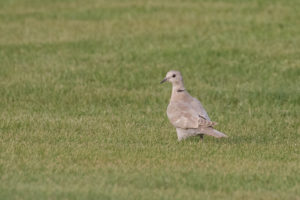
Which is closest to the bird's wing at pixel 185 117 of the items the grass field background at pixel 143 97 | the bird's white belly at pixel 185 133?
the bird's white belly at pixel 185 133

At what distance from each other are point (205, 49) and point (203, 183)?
470 inches

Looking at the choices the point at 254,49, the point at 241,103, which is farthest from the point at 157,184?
the point at 254,49

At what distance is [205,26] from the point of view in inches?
968

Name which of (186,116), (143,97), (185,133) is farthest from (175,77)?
(143,97)

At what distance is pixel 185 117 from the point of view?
12234 millimetres

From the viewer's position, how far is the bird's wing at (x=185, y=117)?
12.1 m

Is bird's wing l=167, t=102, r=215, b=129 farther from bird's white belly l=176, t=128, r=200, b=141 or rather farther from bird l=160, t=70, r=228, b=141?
bird's white belly l=176, t=128, r=200, b=141

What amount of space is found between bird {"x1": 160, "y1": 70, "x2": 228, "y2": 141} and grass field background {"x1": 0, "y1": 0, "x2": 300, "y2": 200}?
0.28m

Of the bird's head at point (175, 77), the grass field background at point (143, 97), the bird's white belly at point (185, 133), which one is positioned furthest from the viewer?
the bird's head at point (175, 77)

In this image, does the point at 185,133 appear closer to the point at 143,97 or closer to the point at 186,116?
the point at 186,116

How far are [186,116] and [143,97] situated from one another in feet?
16.7

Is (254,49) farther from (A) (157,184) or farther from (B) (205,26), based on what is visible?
(A) (157,184)

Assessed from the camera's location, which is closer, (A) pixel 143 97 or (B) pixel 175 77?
(B) pixel 175 77

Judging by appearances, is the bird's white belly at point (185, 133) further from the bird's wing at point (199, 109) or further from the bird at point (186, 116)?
the bird's wing at point (199, 109)
